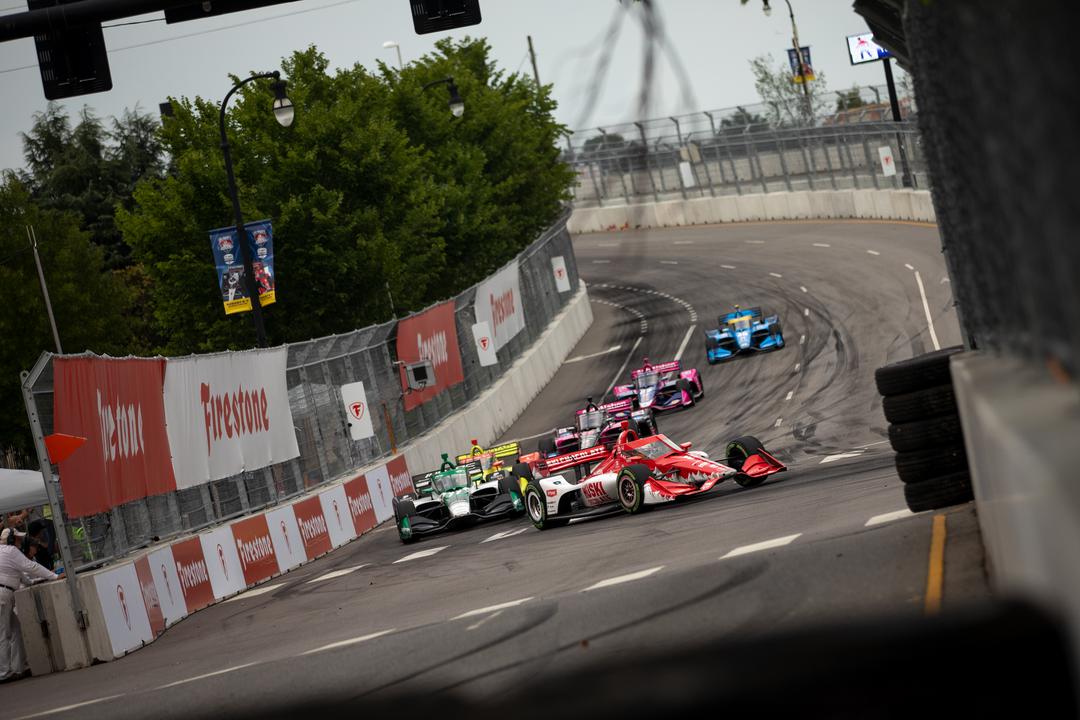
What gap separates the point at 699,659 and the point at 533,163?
185ft

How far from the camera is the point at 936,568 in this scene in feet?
26.9

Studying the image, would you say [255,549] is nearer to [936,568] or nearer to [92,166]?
[936,568]

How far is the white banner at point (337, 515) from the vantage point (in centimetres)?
2309

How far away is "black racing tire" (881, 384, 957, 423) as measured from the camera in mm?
9961

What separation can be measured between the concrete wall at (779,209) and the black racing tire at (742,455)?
2803 cm

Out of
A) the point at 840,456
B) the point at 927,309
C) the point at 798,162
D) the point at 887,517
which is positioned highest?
the point at 798,162

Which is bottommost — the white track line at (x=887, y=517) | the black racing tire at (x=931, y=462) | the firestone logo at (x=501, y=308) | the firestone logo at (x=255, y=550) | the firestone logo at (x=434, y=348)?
the firestone logo at (x=255, y=550)

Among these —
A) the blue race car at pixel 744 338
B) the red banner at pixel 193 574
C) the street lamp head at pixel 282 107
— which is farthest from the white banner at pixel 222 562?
the blue race car at pixel 744 338

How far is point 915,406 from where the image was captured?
393 inches

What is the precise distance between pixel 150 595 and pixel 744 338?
21684mm

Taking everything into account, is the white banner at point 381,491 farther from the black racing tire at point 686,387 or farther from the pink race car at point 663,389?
the black racing tire at point 686,387

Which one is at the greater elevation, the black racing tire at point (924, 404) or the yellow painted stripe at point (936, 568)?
the black racing tire at point (924, 404)

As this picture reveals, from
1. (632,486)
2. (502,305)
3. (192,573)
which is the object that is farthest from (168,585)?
(502,305)

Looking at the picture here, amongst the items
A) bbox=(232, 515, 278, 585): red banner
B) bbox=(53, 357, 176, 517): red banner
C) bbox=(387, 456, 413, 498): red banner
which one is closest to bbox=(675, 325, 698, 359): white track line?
bbox=(387, 456, 413, 498): red banner
